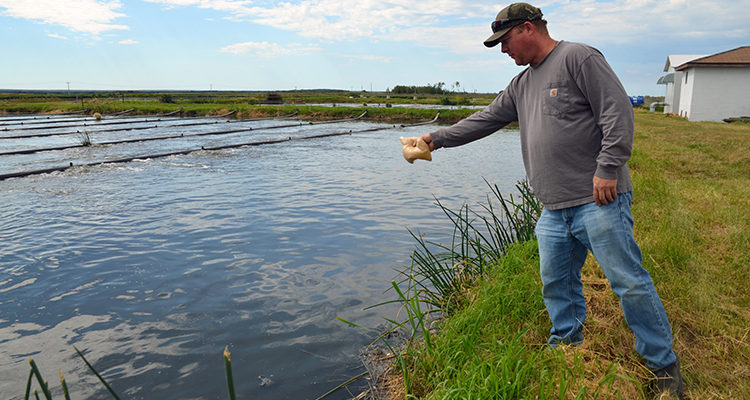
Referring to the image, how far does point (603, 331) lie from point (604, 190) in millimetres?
1223

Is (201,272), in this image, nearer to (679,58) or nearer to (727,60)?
(727,60)

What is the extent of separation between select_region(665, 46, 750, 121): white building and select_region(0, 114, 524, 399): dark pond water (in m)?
17.5

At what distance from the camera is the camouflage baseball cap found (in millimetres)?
2496

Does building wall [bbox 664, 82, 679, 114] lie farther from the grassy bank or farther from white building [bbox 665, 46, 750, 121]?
the grassy bank

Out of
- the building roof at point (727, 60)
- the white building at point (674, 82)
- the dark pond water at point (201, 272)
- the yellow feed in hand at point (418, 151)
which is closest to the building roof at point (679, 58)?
the white building at point (674, 82)

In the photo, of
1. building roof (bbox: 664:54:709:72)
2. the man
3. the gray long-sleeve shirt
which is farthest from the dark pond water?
building roof (bbox: 664:54:709:72)

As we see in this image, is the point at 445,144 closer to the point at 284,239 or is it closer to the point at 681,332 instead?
the point at 681,332

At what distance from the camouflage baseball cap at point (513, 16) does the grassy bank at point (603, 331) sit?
1.53 m

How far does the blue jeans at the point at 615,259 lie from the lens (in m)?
2.38

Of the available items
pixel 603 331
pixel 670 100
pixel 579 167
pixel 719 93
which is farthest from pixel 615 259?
pixel 670 100

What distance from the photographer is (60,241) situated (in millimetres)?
6578

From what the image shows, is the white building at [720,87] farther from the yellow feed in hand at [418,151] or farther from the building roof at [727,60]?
the yellow feed in hand at [418,151]

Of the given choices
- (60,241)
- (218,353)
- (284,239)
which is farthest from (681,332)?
(60,241)

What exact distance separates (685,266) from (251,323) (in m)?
3.46
